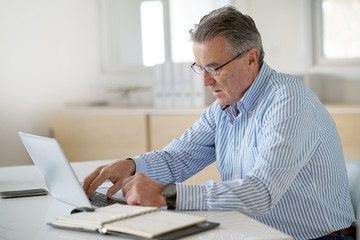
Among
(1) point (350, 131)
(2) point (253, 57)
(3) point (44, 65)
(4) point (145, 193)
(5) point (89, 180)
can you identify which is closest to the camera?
(4) point (145, 193)

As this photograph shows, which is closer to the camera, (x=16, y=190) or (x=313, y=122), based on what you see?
(x=313, y=122)

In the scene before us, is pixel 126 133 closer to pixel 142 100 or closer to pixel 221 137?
pixel 142 100

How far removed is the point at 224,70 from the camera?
5.73 ft

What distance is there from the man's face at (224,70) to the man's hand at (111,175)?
0.38 meters

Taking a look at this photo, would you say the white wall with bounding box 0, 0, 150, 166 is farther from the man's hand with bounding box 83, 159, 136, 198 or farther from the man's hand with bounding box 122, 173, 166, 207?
the man's hand with bounding box 122, 173, 166, 207

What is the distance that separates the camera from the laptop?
1.45m

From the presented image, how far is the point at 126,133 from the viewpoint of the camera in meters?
4.27

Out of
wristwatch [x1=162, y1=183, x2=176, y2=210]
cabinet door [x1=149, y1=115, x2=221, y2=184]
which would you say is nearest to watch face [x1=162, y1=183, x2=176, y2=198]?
wristwatch [x1=162, y1=183, x2=176, y2=210]

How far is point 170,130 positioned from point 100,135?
2.09 feet

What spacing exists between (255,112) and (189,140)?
365mm

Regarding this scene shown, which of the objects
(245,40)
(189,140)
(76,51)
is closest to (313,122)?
(245,40)

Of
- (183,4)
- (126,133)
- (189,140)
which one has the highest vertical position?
(183,4)

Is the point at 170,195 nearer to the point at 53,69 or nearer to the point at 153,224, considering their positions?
the point at 153,224

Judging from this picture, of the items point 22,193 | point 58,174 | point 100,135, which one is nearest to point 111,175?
point 58,174
